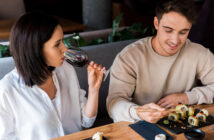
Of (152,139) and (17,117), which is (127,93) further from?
(17,117)

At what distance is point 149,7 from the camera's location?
576 centimetres

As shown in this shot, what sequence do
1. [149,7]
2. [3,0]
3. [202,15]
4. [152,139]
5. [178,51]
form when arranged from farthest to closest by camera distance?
[149,7], [3,0], [202,15], [178,51], [152,139]

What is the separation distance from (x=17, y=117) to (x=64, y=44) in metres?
0.45

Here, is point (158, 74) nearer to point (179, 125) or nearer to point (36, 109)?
point (179, 125)

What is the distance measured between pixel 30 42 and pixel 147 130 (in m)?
0.73

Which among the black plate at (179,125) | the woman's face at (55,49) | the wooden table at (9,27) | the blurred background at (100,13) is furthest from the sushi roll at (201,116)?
the wooden table at (9,27)

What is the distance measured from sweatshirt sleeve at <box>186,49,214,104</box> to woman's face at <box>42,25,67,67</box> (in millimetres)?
856

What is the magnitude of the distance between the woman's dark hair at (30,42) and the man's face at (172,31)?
0.67 meters

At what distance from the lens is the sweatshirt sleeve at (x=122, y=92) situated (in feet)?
5.12

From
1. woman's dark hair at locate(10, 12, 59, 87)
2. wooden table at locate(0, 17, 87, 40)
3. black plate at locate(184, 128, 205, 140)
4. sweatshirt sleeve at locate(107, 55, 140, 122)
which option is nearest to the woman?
Answer: woman's dark hair at locate(10, 12, 59, 87)

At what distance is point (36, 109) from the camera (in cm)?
153

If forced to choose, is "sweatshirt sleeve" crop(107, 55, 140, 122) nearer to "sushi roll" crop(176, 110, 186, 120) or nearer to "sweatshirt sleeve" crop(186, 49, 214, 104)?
"sushi roll" crop(176, 110, 186, 120)

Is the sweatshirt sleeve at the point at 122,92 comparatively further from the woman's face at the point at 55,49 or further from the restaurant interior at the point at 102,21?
the woman's face at the point at 55,49

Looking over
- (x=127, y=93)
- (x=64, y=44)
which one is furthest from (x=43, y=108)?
(x=127, y=93)
